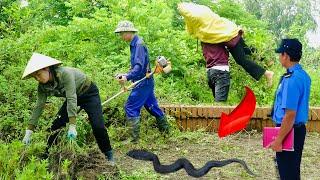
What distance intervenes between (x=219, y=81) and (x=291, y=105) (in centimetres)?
367

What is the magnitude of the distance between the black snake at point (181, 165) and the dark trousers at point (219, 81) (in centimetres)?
153

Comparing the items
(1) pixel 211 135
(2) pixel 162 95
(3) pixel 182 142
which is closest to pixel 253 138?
(1) pixel 211 135

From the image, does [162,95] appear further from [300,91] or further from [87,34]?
[300,91]

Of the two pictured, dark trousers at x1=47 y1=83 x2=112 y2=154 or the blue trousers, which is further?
the blue trousers

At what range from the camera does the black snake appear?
6086mm

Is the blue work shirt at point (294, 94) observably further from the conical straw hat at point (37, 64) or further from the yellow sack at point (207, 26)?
the yellow sack at point (207, 26)

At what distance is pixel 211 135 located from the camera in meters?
7.84

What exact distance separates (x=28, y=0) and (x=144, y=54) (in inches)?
289

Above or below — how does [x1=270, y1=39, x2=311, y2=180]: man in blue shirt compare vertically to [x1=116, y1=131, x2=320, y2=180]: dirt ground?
above

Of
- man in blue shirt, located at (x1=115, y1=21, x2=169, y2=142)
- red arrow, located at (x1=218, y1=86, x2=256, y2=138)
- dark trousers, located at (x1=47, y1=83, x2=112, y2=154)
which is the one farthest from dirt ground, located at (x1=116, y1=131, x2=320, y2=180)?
dark trousers, located at (x1=47, y1=83, x2=112, y2=154)

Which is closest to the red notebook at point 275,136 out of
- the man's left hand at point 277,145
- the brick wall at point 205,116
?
the man's left hand at point 277,145

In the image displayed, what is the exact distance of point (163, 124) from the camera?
744 cm

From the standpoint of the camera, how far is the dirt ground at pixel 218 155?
6012mm

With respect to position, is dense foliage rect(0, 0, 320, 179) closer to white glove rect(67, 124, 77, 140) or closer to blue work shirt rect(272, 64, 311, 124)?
white glove rect(67, 124, 77, 140)
